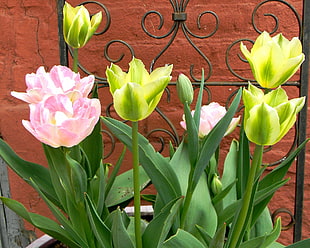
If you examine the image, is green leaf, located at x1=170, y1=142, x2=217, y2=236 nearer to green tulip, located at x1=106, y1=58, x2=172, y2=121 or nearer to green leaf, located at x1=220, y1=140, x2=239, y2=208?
green leaf, located at x1=220, y1=140, x2=239, y2=208

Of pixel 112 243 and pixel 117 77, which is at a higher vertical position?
pixel 117 77

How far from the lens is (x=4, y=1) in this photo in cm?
126

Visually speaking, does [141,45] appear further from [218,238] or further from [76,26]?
[218,238]

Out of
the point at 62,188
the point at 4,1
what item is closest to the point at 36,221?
the point at 62,188

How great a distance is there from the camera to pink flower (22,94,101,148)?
1.63 ft

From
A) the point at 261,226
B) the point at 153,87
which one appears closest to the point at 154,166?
the point at 153,87

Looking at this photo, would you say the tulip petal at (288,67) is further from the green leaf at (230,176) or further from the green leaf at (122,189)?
the green leaf at (122,189)

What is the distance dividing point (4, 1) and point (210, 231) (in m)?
0.94

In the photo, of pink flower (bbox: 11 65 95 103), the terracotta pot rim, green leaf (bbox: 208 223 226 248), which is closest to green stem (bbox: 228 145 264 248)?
green leaf (bbox: 208 223 226 248)

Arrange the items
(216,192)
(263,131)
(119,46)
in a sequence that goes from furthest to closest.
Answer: (119,46) → (216,192) → (263,131)

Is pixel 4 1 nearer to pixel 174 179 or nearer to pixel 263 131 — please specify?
pixel 174 179

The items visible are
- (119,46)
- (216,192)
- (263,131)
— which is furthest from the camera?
(119,46)

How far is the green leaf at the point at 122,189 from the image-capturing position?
802mm

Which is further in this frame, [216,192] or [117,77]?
[216,192]
